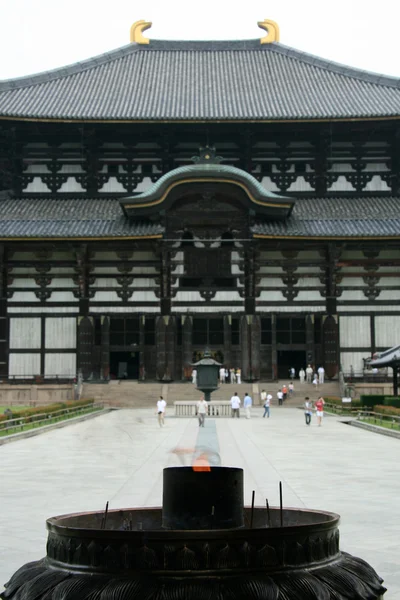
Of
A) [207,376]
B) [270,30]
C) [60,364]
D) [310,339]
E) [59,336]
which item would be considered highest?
[270,30]

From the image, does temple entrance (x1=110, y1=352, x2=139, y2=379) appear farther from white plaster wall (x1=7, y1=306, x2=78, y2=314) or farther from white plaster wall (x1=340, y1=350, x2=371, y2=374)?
white plaster wall (x1=340, y1=350, x2=371, y2=374)

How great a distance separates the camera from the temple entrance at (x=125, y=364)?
53.6 meters

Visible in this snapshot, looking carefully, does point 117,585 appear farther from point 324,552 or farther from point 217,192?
point 217,192

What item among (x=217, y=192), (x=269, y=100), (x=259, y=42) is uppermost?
(x=259, y=42)

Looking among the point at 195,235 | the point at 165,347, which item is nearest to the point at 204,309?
the point at 165,347

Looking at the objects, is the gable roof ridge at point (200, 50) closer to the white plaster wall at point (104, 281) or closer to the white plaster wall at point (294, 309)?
the white plaster wall at point (104, 281)

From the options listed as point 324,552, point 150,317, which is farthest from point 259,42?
point 324,552

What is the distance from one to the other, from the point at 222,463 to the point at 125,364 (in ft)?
124

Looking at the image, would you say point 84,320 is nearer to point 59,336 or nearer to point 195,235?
point 59,336

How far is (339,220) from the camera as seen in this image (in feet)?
165

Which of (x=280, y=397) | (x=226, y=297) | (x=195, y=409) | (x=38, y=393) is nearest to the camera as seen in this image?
(x=195, y=409)

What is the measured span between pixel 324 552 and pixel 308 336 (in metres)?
46.1

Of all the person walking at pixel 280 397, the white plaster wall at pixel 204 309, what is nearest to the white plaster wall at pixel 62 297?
the white plaster wall at pixel 204 309

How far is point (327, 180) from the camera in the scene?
54.5 m
